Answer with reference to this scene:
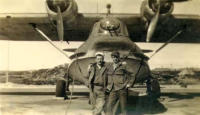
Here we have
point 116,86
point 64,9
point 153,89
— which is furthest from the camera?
point 153,89

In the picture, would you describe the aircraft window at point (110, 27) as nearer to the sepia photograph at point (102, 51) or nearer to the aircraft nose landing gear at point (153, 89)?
the sepia photograph at point (102, 51)

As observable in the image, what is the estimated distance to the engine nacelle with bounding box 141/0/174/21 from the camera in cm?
834

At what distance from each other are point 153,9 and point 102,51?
→ 2565 mm

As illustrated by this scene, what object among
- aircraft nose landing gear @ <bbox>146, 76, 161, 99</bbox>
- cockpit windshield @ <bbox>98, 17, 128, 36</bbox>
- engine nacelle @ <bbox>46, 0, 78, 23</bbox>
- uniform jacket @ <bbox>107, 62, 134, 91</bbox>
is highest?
engine nacelle @ <bbox>46, 0, 78, 23</bbox>

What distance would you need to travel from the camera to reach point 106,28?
764 centimetres

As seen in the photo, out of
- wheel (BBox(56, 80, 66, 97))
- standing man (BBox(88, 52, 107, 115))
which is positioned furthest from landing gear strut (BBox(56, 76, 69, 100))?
standing man (BBox(88, 52, 107, 115))

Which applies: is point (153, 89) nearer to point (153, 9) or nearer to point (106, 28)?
point (153, 9)

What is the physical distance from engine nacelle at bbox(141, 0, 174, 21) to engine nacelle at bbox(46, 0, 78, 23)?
81.4 inches

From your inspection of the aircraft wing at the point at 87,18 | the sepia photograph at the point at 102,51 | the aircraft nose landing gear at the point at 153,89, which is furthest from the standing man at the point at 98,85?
the aircraft wing at the point at 87,18

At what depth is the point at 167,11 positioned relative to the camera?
28.0 feet

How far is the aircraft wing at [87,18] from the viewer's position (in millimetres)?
9992

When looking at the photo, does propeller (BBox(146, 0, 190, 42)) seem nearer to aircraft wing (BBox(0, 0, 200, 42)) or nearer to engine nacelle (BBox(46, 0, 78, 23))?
aircraft wing (BBox(0, 0, 200, 42))

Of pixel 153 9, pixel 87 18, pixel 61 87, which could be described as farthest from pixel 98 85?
pixel 87 18

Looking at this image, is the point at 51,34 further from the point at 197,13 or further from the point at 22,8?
the point at 197,13
